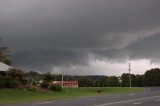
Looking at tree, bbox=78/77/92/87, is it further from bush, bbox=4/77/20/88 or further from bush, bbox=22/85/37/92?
bush, bbox=4/77/20/88

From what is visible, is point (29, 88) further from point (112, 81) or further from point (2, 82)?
point (112, 81)

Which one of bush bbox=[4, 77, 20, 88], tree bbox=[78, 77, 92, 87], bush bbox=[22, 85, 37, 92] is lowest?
bush bbox=[22, 85, 37, 92]

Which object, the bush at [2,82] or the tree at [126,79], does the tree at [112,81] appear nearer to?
the tree at [126,79]

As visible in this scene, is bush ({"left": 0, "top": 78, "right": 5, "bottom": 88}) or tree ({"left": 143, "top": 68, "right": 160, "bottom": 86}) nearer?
bush ({"left": 0, "top": 78, "right": 5, "bottom": 88})

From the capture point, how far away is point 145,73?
551 feet

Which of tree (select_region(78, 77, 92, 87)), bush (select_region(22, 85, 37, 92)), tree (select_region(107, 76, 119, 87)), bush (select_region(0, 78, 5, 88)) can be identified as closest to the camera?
bush (select_region(0, 78, 5, 88))

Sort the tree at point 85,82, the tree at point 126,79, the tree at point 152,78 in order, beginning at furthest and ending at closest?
the tree at point 152,78 < the tree at point 126,79 < the tree at point 85,82

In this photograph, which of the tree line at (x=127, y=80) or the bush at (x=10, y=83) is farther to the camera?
the tree line at (x=127, y=80)

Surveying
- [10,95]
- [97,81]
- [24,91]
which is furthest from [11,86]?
[97,81]

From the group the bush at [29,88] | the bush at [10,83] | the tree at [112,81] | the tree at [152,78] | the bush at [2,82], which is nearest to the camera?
the bush at [2,82]

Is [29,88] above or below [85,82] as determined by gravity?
below

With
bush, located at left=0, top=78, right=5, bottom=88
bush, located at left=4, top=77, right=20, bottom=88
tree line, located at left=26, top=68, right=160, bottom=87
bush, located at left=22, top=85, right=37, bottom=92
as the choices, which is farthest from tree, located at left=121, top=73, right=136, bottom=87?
bush, located at left=0, top=78, right=5, bottom=88

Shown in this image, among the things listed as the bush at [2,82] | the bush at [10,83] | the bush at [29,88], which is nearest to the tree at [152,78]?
the bush at [29,88]

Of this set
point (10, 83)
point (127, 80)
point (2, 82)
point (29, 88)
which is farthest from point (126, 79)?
point (2, 82)
